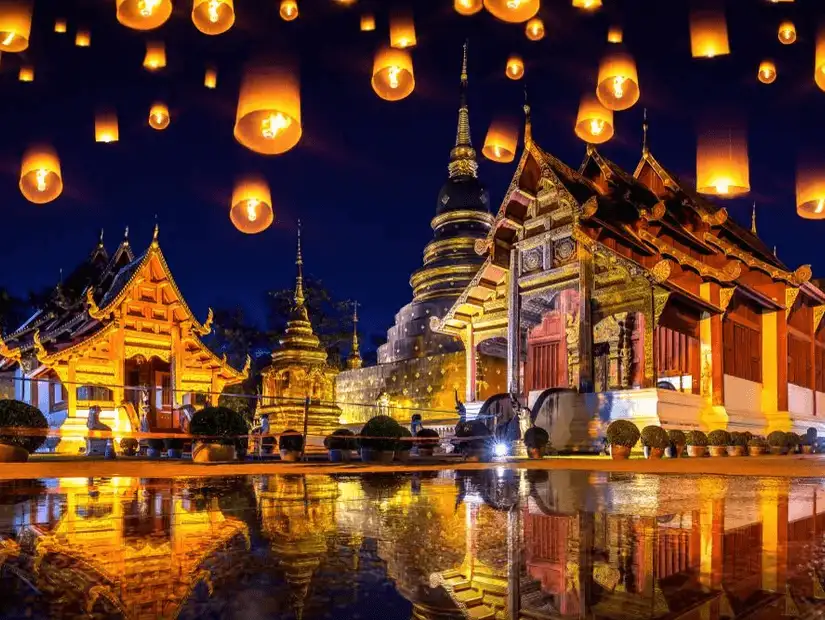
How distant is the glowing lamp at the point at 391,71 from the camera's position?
1537 centimetres

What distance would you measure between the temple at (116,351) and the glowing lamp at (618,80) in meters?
17.8

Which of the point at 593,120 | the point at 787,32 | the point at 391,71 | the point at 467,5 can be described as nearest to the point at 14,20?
the point at 391,71

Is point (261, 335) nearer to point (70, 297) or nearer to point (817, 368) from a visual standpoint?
point (70, 297)

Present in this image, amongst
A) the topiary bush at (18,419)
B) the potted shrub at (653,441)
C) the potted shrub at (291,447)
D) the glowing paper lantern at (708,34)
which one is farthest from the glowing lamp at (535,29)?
the topiary bush at (18,419)

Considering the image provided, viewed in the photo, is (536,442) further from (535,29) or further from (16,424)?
(535,29)

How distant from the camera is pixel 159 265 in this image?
1148 inches

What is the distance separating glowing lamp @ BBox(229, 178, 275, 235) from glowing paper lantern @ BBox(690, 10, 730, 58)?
9.53 meters

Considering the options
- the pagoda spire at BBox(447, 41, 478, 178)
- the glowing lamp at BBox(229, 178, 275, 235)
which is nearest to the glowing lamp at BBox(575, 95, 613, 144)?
the glowing lamp at BBox(229, 178, 275, 235)

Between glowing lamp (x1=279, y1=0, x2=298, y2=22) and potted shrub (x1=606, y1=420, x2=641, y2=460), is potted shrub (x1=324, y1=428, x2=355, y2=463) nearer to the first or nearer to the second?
potted shrub (x1=606, y1=420, x2=641, y2=460)

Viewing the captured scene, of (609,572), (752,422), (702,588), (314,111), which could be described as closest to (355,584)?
(609,572)

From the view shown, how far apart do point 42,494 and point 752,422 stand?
19.3 metres

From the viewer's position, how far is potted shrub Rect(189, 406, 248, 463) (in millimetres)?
15039

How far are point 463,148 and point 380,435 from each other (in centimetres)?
2800

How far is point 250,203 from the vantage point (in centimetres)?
1669
